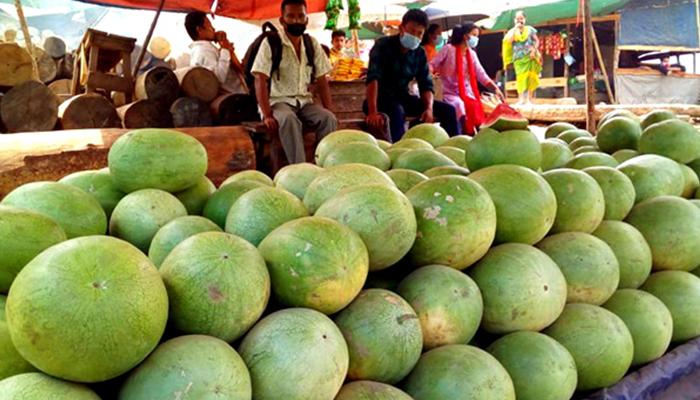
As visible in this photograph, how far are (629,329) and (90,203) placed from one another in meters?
1.69

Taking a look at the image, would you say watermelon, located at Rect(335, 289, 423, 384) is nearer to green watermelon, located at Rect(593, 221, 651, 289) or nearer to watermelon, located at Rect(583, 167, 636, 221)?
green watermelon, located at Rect(593, 221, 651, 289)

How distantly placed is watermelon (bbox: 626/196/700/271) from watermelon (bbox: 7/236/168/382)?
185 centimetres

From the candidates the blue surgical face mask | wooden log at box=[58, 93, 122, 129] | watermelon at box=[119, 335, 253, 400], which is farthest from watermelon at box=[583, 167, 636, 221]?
wooden log at box=[58, 93, 122, 129]

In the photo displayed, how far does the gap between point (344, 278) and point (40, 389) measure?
2.04 feet

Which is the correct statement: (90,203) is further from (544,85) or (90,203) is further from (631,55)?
(631,55)

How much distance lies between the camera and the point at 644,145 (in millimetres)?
2711

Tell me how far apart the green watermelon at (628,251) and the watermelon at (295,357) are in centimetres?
123

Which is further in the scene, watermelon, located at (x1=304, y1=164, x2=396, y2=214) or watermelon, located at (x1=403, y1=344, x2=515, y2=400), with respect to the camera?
watermelon, located at (x1=304, y1=164, x2=396, y2=214)

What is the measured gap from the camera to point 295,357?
112 centimetres

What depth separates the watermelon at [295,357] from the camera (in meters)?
1.11

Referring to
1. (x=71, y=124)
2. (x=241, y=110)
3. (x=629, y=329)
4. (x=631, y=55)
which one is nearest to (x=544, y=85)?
(x=631, y=55)

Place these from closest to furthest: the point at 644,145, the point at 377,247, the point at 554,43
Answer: the point at 377,247 < the point at 644,145 < the point at 554,43

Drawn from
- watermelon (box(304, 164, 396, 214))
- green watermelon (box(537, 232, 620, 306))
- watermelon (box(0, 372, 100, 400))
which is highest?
watermelon (box(304, 164, 396, 214))

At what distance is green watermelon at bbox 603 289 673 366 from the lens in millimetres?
1820
